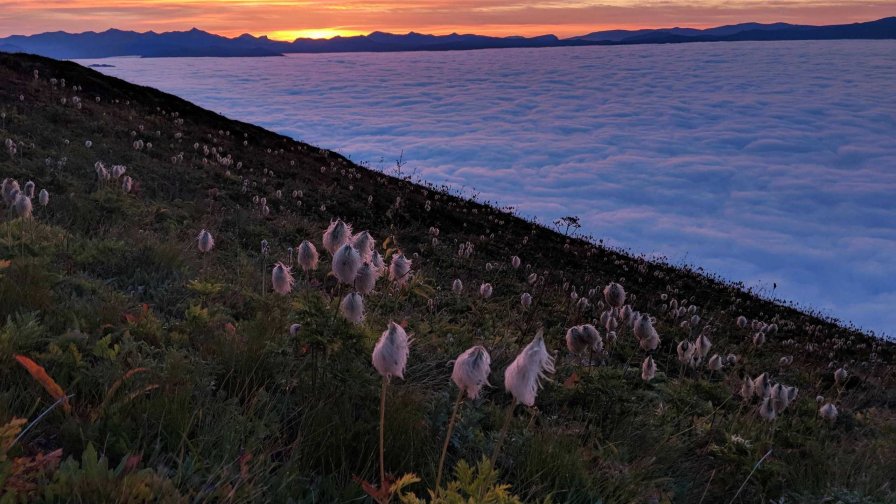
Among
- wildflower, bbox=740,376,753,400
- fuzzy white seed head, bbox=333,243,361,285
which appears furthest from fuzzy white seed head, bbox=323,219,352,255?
wildflower, bbox=740,376,753,400

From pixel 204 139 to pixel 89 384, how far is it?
1007 inches

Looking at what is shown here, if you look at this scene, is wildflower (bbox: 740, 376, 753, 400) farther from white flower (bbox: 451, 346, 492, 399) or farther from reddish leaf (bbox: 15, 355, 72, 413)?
reddish leaf (bbox: 15, 355, 72, 413)

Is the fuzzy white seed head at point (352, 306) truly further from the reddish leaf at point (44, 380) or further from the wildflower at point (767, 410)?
the wildflower at point (767, 410)

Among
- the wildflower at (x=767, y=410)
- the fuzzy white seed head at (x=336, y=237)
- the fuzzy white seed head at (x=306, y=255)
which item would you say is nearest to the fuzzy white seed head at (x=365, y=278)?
the fuzzy white seed head at (x=336, y=237)

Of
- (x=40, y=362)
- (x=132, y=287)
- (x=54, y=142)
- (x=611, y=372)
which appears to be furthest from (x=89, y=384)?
(x=54, y=142)

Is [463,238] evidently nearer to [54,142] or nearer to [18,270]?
[54,142]

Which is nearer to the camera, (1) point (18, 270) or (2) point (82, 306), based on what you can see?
(2) point (82, 306)

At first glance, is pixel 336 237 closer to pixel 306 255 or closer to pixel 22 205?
pixel 306 255

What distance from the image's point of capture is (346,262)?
3012 millimetres

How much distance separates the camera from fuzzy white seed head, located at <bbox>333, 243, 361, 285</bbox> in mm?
2990

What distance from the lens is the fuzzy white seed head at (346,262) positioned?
2.99 metres

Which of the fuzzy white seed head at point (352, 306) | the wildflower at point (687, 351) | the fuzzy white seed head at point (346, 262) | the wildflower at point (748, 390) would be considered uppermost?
the fuzzy white seed head at point (346, 262)

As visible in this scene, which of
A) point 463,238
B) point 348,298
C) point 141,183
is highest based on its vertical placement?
point 348,298

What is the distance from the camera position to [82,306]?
13.2 feet
